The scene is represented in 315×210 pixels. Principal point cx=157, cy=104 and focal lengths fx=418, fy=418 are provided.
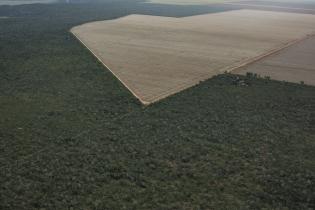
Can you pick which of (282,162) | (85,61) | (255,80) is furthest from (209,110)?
(85,61)

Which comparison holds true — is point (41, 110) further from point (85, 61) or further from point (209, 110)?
point (85, 61)

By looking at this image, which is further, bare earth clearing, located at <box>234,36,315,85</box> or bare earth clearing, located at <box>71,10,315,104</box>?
bare earth clearing, located at <box>234,36,315,85</box>

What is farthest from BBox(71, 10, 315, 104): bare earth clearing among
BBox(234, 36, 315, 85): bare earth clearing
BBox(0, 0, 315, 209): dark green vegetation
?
BBox(0, 0, 315, 209): dark green vegetation

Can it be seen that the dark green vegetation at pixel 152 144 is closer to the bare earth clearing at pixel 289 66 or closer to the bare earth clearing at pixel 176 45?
the bare earth clearing at pixel 176 45

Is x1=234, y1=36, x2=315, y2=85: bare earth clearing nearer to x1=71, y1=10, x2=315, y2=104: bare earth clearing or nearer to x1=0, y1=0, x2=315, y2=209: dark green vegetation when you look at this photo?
x1=71, y1=10, x2=315, y2=104: bare earth clearing

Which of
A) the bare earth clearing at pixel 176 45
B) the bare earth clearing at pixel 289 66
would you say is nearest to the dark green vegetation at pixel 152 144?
the bare earth clearing at pixel 176 45
